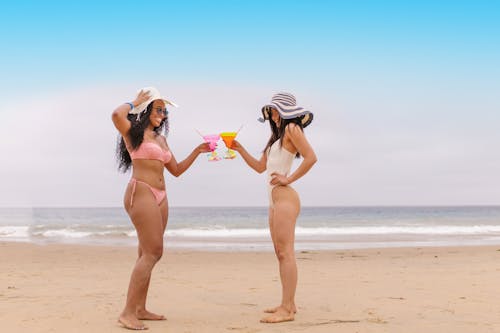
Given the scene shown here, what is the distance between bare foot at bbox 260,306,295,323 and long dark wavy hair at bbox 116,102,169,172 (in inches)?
77.6

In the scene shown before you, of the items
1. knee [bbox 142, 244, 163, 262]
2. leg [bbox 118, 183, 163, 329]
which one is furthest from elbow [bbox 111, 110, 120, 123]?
knee [bbox 142, 244, 163, 262]

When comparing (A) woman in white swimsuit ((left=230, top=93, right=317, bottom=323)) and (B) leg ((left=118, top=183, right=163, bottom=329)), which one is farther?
(A) woman in white swimsuit ((left=230, top=93, right=317, bottom=323))

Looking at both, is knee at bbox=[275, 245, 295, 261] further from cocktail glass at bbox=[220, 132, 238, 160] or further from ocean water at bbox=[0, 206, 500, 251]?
ocean water at bbox=[0, 206, 500, 251]

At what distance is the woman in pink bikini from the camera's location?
4648 millimetres

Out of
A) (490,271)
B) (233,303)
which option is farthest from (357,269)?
(233,303)

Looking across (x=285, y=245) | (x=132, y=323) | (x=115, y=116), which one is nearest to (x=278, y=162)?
(x=285, y=245)

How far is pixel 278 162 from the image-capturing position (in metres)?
5.13

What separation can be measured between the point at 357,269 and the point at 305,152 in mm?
5430

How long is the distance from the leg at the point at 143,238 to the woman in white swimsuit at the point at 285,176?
3.67 ft

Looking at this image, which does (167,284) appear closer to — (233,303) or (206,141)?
(233,303)

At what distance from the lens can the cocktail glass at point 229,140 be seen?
5426 millimetres

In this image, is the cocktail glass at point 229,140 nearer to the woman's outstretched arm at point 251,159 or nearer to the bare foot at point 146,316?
the woman's outstretched arm at point 251,159

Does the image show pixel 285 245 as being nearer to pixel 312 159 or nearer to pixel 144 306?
pixel 312 159

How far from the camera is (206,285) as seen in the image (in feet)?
25.2
